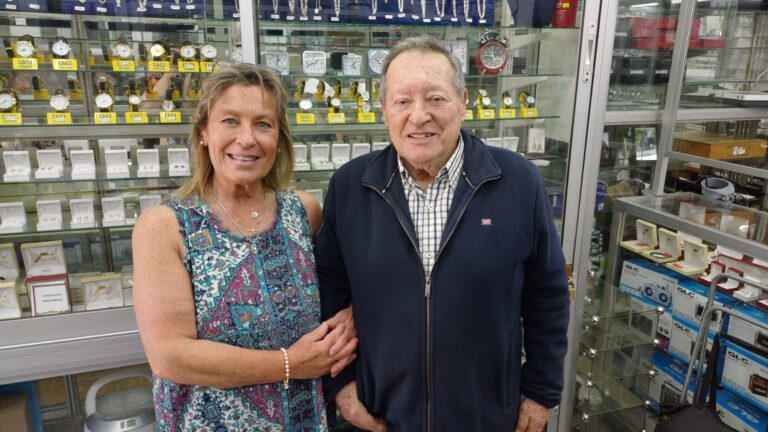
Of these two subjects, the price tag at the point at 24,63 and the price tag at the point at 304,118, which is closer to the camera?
the price tag at the point at 24,63

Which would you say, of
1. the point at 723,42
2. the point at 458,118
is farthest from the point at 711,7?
the point at 458,118

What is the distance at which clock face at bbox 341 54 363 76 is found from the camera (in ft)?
8.59

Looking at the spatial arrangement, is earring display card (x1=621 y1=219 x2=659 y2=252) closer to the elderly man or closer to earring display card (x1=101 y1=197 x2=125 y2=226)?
the elderly man

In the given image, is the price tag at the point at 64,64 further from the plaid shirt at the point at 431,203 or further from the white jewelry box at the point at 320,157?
the plaid shirt at the point at 431,203

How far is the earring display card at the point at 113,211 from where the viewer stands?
7.63 feet

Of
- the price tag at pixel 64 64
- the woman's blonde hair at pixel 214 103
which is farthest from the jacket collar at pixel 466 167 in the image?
the price tag at pixel 64 64

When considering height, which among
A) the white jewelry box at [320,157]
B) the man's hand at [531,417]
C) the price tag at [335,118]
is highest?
the price tag at [335,118]

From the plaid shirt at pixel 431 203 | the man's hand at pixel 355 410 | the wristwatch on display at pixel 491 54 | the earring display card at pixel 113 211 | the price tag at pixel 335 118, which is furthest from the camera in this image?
the wristwatch on display at pixel 491 54

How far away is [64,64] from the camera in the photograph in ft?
7.15

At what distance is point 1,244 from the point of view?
7.41 ft

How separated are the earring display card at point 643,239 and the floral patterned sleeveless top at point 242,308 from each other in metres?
1.98

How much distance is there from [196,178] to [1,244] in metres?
1.30

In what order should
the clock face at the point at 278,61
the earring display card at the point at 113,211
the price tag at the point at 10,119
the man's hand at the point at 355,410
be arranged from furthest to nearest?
the clock face at the point at 278,61
the earring display card at the point at 113,211
the price tag at the point at 10,119
the man's hand at the point at 355,410

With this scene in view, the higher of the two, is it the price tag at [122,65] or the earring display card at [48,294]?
the price tag at [122,65]
